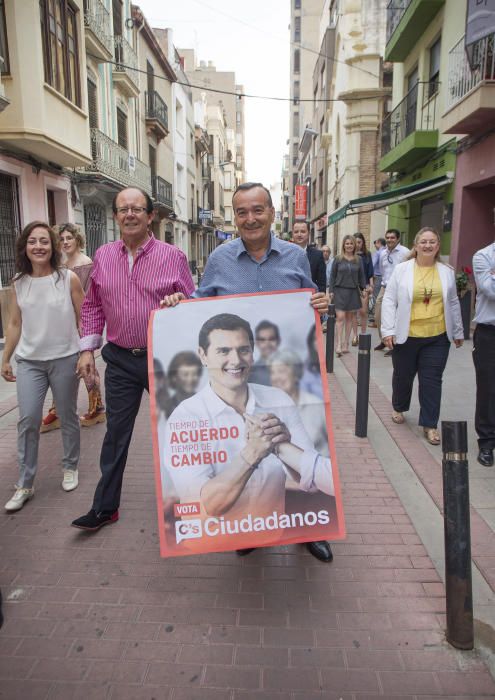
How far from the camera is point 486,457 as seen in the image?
Answer: 170 inches

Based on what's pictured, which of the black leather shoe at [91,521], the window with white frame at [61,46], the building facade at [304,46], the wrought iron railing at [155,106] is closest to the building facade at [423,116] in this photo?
the window with white frame at [61,46]

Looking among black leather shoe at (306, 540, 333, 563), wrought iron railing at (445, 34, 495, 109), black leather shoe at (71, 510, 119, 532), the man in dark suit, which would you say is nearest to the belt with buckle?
black leather shoe at (71, 510, 119, 532)

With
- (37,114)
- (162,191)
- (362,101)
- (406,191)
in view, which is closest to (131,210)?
(37,114)

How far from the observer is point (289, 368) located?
2.57 meters

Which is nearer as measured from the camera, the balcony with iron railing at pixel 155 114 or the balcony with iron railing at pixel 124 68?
the balcony with iron railing at pixel 124 68

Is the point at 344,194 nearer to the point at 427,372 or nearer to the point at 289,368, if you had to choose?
the point at 427,372

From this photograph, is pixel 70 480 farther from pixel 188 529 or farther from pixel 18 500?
pixel 188 529

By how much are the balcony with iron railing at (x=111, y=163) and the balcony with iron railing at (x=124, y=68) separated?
2502 mm

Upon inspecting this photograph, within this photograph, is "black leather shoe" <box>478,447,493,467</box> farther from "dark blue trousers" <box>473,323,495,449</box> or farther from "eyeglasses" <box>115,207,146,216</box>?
"eyeglasses" <box>115,207,146,216</box>

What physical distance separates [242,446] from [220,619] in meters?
0.85

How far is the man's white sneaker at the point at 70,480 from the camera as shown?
13.0ft

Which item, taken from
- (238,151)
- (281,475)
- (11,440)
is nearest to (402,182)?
(11,440)

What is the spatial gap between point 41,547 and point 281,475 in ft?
5.46

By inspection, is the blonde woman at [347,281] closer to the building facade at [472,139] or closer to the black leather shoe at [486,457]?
the building facade at [472,139]
